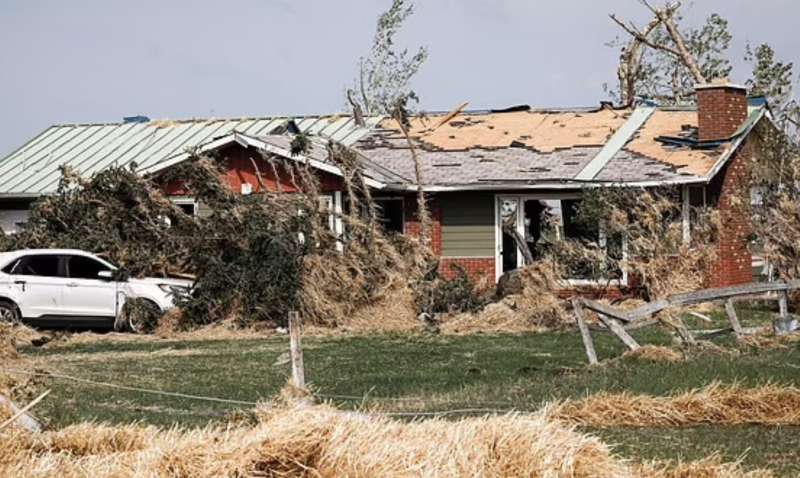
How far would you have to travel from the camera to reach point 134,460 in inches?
333

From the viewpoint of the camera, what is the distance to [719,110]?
31.0 metres

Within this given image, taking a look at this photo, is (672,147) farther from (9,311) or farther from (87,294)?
(9,311)

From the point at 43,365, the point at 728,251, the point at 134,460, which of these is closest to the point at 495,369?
the point at 43,365

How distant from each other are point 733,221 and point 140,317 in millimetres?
12760

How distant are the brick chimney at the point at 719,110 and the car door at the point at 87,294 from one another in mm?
13081

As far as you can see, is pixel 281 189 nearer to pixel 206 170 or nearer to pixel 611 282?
pixel 206 170

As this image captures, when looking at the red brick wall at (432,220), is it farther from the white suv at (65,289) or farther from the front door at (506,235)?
the white suv at (65,289)

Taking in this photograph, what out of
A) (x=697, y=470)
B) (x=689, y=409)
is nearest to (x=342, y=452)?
(x=697, y=470)

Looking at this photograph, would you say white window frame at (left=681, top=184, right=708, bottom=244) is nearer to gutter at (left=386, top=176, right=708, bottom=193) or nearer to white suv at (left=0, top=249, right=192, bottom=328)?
gutter at (left=386, top=176, right=708, bottom=193)

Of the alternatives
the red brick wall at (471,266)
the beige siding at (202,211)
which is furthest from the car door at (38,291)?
the red brick wall at (471,266)

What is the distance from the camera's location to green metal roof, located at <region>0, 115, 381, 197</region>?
118 ft

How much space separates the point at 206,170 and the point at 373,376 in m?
10.9

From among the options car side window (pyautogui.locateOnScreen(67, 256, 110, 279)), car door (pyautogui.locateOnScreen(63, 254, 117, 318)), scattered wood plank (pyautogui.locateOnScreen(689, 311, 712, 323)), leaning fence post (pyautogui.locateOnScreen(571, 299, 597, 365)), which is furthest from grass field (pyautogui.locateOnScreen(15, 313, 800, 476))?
car side window (pyautogui.locateOnScreen(67, 256, 110, 279))

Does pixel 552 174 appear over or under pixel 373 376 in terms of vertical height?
over
